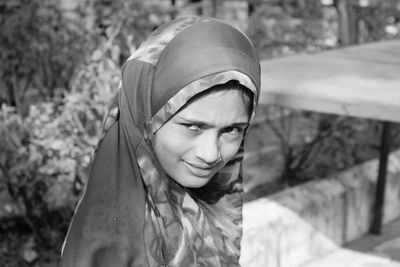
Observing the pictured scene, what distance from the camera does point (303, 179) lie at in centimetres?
532

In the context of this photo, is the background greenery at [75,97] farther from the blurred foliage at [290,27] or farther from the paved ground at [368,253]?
the paved ground at [368,253]

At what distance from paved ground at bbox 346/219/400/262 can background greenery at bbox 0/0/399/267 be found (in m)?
0.65

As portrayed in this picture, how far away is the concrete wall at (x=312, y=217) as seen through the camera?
12.5ft

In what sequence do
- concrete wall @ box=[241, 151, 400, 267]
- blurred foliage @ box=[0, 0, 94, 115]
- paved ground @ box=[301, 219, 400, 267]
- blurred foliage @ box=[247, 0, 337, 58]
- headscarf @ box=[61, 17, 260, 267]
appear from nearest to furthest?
headscarf @ box=[61, 17, 260, 267] < concrete wall @ box=[241, 151, 400, 267] < paved ground @ box=[301, 219, 400, 267] < blurred foliage @ box=[0, 0, 94, 115] < blurred foliage @ box=[247, 0, 337, 58]

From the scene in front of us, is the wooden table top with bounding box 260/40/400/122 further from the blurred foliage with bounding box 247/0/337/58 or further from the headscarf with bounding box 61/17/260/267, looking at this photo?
the blurred foliage with bounding box 247/0/337/58

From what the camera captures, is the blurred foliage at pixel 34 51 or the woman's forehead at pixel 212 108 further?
the blurred foliage at pixel 34 51

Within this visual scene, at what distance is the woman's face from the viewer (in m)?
2.05

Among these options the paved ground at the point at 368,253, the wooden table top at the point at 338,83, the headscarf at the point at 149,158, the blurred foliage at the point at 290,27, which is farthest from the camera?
the blurred foliage at the point at 290,27

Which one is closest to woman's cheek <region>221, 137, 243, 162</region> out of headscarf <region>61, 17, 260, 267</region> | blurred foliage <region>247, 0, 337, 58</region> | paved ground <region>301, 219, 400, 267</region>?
headscarf <region>61, 17, 260, 267</region>

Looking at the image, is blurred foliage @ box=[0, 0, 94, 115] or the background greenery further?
blurred foliage @ box=[0, 0, 94, 115]

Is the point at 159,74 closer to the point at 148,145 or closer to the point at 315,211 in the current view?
the point at 148,145

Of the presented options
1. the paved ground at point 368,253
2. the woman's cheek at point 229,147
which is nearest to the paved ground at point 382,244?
the paved ground at point 368,253

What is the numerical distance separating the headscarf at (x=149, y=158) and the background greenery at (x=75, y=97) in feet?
5.15

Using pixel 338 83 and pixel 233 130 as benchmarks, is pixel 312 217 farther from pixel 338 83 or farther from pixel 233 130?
pixel 233 130
